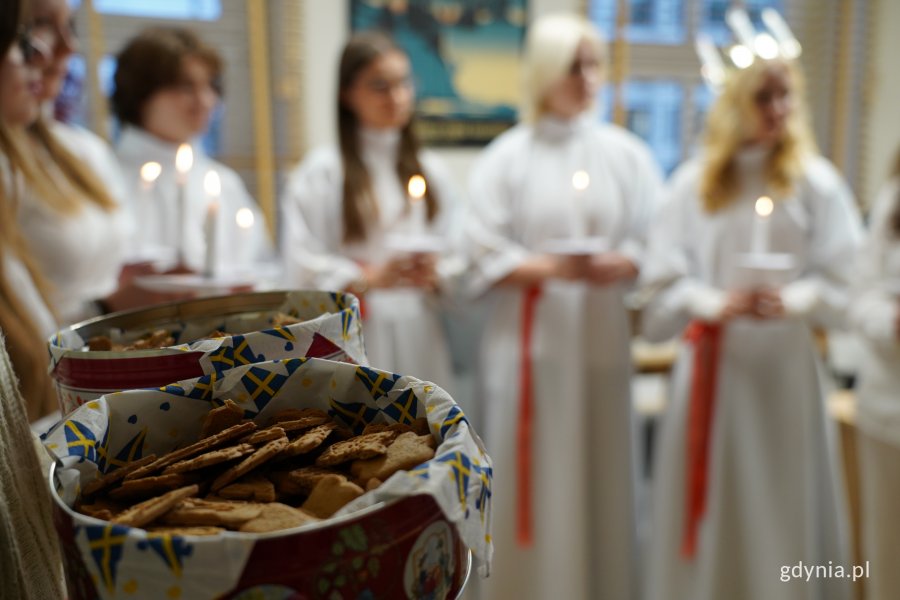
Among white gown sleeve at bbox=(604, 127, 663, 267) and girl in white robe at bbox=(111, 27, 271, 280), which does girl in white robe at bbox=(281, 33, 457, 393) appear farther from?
white gown sleeve at bbox=(604, 127, 663, 267)

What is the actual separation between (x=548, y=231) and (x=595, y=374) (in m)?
0.45

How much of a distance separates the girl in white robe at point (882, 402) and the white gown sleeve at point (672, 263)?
1.26 feet

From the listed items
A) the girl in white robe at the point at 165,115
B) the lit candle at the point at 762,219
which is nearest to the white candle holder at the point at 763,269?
the lit candle at the point at 762,219

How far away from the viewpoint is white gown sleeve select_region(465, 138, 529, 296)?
2.11 meters

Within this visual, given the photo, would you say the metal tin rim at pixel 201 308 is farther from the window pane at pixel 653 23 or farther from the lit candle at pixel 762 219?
the window pane at pixel 653 23

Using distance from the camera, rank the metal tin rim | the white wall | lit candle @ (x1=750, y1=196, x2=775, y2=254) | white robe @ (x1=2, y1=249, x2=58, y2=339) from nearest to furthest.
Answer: the metal tin rim < white robe @ (x1=2, y1=249, x2=58, y2=339) < lit candle @ (x1=750, y1=196, x2=775, y2=254) < the white wall

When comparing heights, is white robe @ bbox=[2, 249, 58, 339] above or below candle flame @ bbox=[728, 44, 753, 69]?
below

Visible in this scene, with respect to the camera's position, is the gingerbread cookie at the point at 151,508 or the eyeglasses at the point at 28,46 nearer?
the gingerbread cookie at the point at 151,508

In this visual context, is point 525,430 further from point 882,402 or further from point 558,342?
point 882,402

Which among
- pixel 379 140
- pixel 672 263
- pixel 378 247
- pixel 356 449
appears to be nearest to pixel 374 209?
pixel 378 247

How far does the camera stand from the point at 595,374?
2135 mm

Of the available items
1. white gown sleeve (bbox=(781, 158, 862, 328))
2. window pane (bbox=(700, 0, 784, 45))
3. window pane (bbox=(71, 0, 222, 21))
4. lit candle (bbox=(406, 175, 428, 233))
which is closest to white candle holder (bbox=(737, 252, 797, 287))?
white gown sleeve (bbox=(781, 158, 862, 328))

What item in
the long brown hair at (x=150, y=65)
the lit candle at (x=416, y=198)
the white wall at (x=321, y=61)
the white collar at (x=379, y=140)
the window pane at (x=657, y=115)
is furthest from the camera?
the window pane at (x=657, y=115)

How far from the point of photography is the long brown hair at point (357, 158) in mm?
2098
